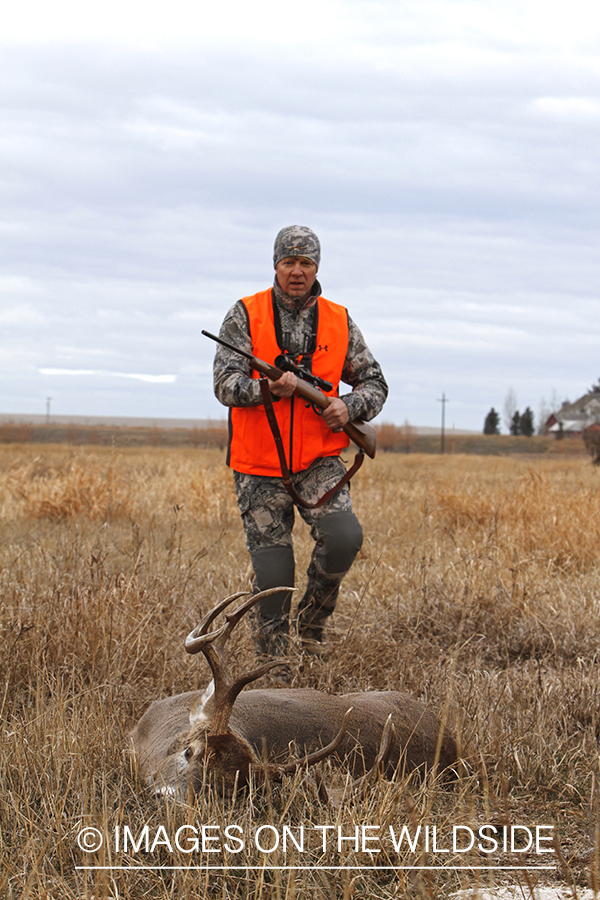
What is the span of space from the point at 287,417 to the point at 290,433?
3.5 inches

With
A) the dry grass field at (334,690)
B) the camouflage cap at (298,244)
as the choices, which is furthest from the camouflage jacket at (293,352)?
the dry grass field at (334,690)

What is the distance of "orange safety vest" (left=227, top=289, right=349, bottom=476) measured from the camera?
4477mm

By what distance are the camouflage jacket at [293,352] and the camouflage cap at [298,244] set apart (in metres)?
0.18

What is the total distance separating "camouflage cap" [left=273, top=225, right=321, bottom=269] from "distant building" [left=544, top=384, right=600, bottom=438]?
282 feet

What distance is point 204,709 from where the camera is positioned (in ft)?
8.30

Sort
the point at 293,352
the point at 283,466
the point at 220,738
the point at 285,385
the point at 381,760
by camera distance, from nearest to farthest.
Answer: the point at 220,738, the point at 381,760, the point at 285,385, the point at 283,466, the point at 293,352

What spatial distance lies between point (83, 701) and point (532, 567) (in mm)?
3690

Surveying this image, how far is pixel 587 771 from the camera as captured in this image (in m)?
3.25

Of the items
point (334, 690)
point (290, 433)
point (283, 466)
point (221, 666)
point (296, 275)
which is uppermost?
point (296, 275)

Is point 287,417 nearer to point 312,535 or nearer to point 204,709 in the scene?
point 312,535

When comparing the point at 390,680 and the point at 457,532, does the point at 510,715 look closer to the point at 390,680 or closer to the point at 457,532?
the point at 390,680

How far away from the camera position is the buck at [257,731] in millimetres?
2463

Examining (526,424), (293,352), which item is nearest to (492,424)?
(526,424)

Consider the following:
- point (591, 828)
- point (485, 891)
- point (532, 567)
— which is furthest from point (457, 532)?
point (485, 891)
